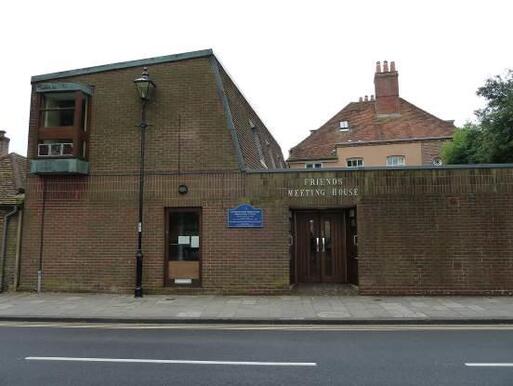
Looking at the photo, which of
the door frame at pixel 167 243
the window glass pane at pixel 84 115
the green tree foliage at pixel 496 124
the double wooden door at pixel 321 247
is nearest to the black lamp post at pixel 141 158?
the door frame at pixel 167 243

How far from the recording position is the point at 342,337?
912 centimetres

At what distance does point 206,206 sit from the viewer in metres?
14.5

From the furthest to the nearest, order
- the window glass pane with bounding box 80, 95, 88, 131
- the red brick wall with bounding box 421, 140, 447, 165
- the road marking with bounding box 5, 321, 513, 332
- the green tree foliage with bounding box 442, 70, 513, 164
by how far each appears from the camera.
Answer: the red brick wall with bounding box 421, 140, 447, 165, the green tree foliage with bounding box 442, 70, 513, 164, the window glass pane with bounding box 80, 95, 88, 131, the road marking with bounding box 5, 321, 513, 332

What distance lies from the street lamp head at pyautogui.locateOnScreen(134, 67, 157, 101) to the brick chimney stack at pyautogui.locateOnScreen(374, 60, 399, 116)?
2798cm

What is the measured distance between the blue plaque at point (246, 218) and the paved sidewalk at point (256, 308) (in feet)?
6.62

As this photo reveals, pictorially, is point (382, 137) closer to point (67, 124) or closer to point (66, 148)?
point (67, 124)

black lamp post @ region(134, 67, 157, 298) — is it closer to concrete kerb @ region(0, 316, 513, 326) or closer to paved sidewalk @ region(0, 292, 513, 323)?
paved sidewalk @ region(0, 292, 513, 323)

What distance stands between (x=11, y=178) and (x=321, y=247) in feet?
33.7

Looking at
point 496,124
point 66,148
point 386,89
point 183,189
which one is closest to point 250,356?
point 183,189

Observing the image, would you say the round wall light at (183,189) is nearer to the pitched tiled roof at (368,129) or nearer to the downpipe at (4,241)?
the downpipe at (4,241)

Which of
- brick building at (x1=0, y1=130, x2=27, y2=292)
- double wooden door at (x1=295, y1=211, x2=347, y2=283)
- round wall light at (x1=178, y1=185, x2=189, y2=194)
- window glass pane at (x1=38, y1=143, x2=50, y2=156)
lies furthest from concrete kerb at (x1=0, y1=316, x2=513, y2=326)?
window glass pane at (x1=38, y1=143, x2=50, y2=156)

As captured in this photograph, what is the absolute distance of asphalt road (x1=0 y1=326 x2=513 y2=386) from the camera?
20.3 ft

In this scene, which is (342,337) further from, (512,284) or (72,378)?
(512,284)

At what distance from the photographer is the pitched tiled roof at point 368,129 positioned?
125 ft
